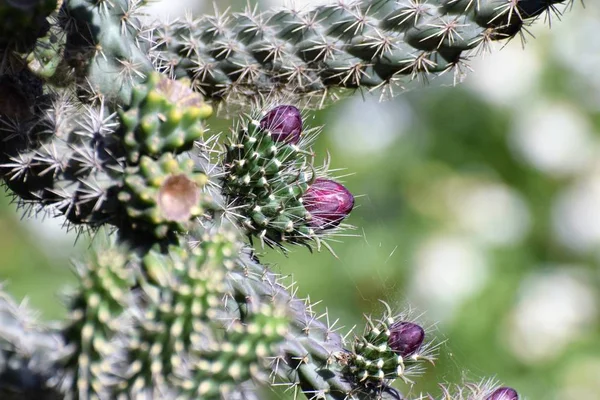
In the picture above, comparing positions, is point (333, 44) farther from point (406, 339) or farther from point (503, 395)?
point (503, 395)

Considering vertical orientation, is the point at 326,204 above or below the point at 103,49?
below

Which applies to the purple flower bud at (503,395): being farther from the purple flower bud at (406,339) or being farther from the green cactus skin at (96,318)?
the green cactus skin at (96,318)

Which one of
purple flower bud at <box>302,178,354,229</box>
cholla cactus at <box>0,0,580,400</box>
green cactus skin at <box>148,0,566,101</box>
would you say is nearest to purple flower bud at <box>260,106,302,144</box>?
cholla cactus at <box>0,0,580,400</box>

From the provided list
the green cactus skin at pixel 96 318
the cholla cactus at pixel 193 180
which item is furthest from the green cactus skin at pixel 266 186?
the green cactus skin at pixel 96 318

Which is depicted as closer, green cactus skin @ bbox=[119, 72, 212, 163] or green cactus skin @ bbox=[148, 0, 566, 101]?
green cactus skin @ bbox=[119, 72, 212, 163]

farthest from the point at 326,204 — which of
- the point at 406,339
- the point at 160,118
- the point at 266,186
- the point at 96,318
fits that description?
the point at 96,318

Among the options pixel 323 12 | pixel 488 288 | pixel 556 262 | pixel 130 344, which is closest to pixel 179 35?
pixel 323 12

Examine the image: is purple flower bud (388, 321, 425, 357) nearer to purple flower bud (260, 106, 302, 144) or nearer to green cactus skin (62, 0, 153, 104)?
purple flower bud (260, 106, 302, 144)
